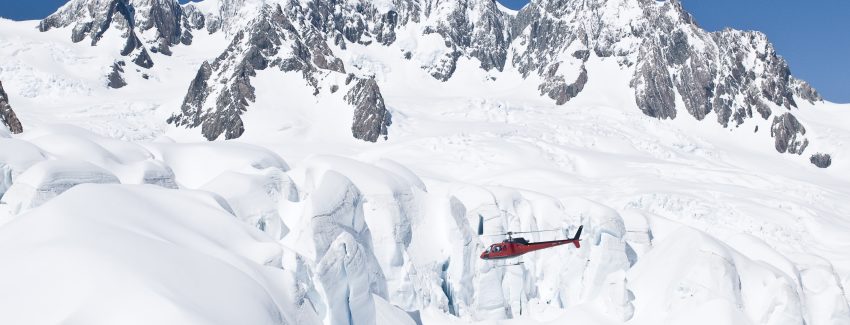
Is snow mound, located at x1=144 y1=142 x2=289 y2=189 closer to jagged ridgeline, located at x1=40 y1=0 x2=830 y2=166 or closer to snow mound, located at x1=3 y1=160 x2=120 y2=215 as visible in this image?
snow mound, located at x1=3 y1=160 x2=120 y2=215

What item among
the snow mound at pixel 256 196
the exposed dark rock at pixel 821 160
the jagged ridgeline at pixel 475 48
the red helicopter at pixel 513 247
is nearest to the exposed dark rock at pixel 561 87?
the jagged ridgeline at pixel 475 48

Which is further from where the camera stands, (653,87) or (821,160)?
(653,87)

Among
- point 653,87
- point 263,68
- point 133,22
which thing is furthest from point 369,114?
point 133,22

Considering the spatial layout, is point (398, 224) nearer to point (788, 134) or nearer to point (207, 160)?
point (207, 160)

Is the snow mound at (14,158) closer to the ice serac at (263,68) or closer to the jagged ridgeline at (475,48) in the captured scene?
the ice serac at (263,68)

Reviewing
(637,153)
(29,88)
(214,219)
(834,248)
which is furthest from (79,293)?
(29,88)
